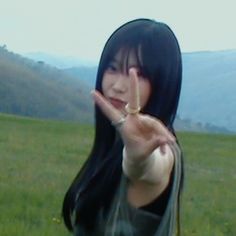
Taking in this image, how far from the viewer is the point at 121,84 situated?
6.77ft

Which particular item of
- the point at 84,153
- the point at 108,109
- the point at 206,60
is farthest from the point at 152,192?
the point at 206,60

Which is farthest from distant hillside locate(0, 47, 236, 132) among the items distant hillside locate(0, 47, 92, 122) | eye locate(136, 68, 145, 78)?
eye locate(136, 68, 145, 78)

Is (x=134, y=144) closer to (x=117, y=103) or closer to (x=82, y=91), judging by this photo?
(x=117, y=103)

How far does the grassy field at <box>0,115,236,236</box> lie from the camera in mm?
6316

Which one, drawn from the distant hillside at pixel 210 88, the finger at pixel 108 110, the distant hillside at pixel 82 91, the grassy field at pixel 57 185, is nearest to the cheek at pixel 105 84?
the finger at pixel 108 110

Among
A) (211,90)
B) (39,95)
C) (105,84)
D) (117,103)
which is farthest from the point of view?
(211,90)

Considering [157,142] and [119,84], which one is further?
[119,84]

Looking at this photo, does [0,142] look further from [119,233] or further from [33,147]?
[119,233]

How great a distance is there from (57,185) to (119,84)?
6.55m

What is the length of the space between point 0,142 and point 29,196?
6464mm

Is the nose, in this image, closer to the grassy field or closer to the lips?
the lips

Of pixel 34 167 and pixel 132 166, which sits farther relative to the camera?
pixel 34 167

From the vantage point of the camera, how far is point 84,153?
43.7 feet

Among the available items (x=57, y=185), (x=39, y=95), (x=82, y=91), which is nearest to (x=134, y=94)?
(x=57, y=185)
